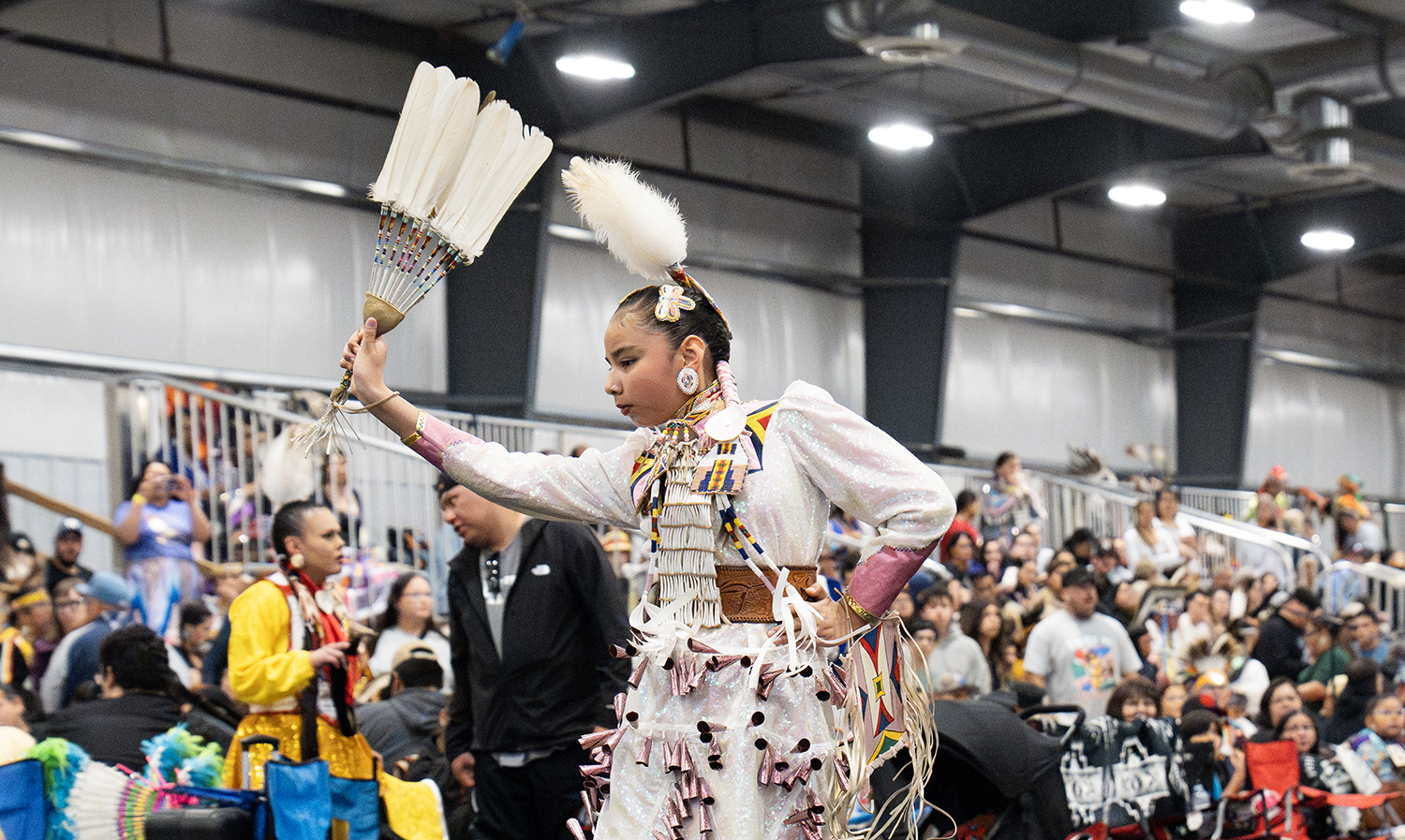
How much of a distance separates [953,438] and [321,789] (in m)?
13.7

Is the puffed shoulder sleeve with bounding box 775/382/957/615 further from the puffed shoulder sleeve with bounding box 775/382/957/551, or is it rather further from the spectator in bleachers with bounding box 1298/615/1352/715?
the spectator in bleachers with bounding box 1298/615/1352/715

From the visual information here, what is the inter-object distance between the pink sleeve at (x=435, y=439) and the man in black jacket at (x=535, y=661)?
132 centimetres

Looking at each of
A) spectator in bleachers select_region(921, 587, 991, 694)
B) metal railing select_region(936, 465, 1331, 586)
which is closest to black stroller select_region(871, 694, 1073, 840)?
spectator in bleachers select_region(921, 587, 991, 694)

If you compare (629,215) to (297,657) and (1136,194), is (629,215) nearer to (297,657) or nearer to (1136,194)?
(297,657)

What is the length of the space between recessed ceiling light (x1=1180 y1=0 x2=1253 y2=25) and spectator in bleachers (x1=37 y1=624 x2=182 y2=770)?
8.30m

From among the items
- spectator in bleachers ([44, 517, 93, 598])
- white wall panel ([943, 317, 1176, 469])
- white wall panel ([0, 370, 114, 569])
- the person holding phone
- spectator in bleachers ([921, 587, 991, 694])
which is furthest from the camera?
white wall panel ([943, 317, 1176, 469])

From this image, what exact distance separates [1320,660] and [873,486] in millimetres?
7415

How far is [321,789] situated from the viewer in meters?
4.46

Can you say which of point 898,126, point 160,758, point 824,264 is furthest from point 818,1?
point 160,758

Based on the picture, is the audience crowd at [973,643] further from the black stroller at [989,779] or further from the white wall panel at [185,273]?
the white wall panel at [185,273]

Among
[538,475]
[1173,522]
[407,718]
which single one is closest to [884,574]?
[538,475]

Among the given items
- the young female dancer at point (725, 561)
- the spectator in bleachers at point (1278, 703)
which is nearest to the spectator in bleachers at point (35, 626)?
the young female dancer at point (725, 561)

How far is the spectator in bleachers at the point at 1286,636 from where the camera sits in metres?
10.5

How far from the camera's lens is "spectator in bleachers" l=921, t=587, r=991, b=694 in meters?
7.68
